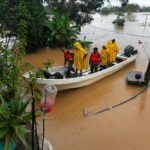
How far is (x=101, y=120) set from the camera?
7.88 metres

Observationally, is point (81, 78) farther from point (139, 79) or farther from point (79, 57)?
point (139, 79)

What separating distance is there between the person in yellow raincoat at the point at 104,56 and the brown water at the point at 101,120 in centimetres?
60

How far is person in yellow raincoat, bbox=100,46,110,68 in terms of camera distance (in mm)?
10719

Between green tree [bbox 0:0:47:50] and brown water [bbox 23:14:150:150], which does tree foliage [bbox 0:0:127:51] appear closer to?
green tree [bbox 0:0:47:50]

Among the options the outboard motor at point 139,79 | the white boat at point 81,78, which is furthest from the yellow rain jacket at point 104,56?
the outboard motor at point 139,79

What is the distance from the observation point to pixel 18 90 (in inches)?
206

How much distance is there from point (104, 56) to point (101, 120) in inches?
138

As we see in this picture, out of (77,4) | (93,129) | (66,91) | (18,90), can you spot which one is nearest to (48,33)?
(77,4)

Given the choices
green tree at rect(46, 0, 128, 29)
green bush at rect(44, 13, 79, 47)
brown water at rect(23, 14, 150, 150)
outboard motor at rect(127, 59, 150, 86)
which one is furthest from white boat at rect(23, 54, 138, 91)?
green tree at rect(46, 0, 128, 29)

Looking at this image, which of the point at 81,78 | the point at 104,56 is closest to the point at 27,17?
the point at 104,56

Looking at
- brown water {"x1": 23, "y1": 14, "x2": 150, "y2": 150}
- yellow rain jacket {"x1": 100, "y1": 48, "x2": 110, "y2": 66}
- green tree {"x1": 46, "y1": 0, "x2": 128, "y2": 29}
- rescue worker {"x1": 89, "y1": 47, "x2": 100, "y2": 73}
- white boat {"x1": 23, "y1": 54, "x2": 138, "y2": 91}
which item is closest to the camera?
brown water {"x1": 23, "y1": 14, "x2": 150, "y2": 150}

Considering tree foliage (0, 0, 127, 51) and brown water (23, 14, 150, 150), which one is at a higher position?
tree foliage (0, 0, 127, 51)

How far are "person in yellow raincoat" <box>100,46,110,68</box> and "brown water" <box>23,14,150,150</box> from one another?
0.60m

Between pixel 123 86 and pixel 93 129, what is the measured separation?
11.3 feet
